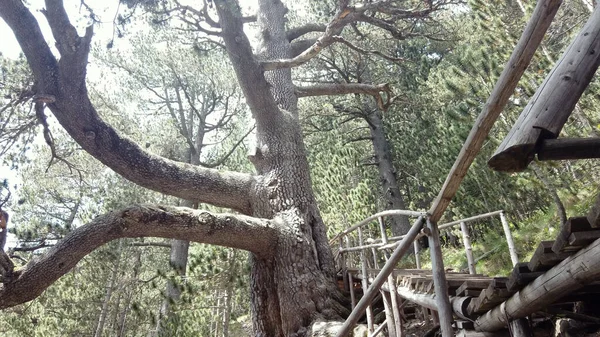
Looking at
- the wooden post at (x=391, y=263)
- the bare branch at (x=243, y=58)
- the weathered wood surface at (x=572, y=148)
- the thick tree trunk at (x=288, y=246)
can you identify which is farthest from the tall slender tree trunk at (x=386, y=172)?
the weathered wood surface at (x=572, y=148)

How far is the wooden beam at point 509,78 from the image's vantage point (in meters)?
1.86

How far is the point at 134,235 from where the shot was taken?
14.1 feet

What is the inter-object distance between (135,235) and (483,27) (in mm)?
5899

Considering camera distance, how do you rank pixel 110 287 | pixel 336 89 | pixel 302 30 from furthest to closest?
pixel 110 287
pixel 302 30
pixel 336 89

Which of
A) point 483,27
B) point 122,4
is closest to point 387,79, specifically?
point 483,27

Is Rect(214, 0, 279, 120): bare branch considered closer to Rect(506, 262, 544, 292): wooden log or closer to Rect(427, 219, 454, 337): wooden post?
Rect(427, 219, 454, 337): wooden post

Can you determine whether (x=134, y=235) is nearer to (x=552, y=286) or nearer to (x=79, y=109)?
(x=79, y=109)

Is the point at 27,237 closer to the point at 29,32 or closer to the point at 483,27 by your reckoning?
the point at 29,32

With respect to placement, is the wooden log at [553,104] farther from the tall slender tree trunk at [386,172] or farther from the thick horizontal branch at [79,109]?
the tall slender tree trunk at [386,172]

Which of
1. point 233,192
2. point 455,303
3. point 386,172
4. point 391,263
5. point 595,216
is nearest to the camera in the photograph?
point 595,216

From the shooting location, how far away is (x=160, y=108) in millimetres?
11531

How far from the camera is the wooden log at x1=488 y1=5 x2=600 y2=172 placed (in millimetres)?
1648

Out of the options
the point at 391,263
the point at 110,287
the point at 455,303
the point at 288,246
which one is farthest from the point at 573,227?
the point at 110,287

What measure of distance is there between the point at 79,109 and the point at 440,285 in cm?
393
